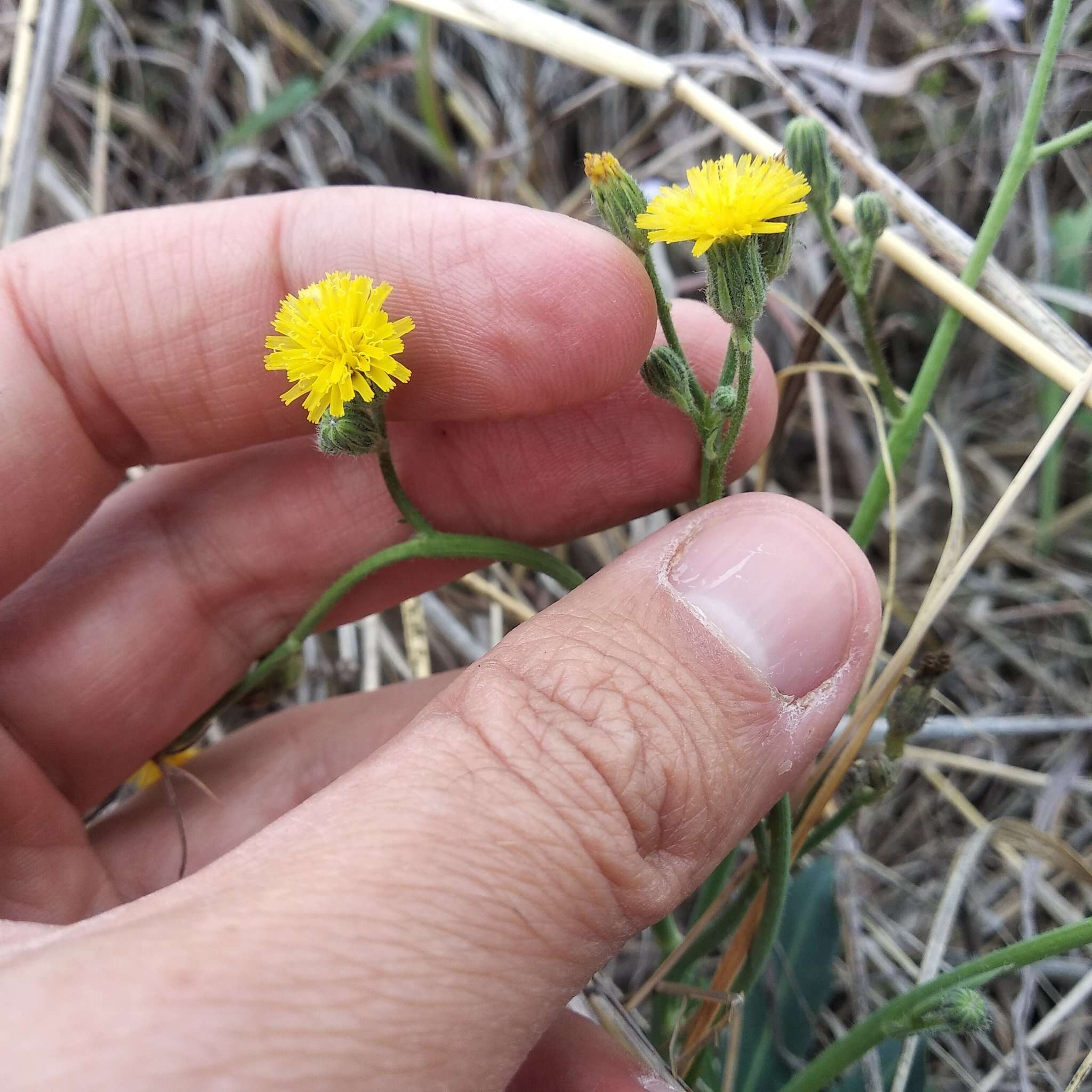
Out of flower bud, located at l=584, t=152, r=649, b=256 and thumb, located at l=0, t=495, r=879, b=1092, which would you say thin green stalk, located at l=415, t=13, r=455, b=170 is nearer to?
flower bud, located at l=584, t=152, r=649, b=256

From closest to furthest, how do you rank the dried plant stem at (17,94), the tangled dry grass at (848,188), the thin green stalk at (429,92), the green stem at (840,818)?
the green stem at (840,818) → the tangled dry grass at (848,188) → the dried plant stem at (17,94) → the thin green stalk at (429,92)

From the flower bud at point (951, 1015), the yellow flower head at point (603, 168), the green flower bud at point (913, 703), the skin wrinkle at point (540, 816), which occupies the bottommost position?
the flower bud at point (951, 1015)

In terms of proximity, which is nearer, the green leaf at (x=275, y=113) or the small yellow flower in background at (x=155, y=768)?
the small yellow flower in background at (x=155, y=768)

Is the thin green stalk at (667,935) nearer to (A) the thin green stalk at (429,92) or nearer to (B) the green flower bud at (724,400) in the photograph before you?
(B) the green flower bud at (724,400)

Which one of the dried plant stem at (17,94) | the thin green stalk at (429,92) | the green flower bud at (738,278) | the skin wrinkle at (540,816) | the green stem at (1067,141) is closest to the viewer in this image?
the skin wrinkle at (540,816)

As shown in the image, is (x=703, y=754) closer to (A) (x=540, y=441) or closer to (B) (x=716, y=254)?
(B) (x=716, y=254)

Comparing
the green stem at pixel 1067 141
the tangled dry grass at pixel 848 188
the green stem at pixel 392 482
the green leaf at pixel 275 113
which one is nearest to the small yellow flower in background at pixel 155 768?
the tangled dry grass at pixel 848 188

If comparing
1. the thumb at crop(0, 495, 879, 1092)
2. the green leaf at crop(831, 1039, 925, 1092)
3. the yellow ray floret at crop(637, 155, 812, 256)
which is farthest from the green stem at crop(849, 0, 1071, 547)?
the green leaf at crop(831, 1039, 925, 1092)

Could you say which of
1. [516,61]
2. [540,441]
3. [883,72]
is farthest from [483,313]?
[516,61]
